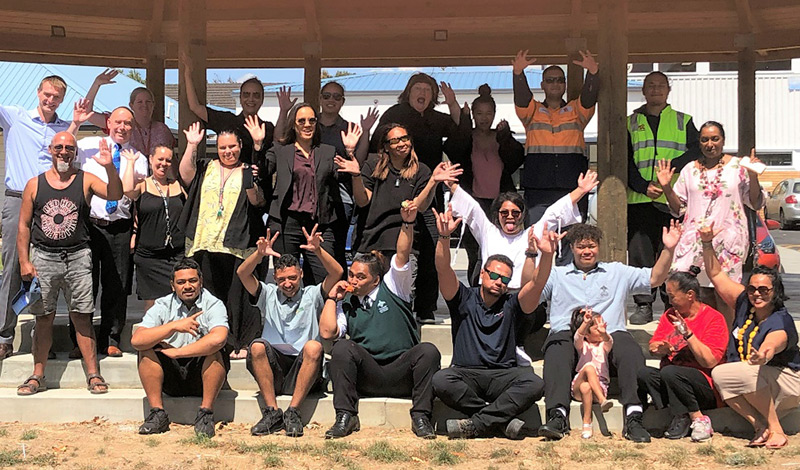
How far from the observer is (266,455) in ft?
17.0

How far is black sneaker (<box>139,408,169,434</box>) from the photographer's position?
18.6 ft

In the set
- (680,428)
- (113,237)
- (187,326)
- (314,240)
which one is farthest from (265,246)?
(680,428)

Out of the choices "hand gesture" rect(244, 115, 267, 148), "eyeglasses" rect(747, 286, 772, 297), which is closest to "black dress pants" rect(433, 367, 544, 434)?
"eyeglasses" rect(747, 286, 772, 297)

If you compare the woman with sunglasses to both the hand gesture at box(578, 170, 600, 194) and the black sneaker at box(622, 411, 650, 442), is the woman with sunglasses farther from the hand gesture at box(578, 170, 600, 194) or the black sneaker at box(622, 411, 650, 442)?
the hand gesture at box(578, 170, 600, 194)

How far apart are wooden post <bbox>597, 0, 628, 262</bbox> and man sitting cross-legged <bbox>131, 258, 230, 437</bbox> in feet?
8.96

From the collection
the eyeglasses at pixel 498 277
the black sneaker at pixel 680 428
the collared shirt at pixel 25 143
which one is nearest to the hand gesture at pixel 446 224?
the eyeglasses at pixel 498 277

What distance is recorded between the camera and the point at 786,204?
25.3 metres

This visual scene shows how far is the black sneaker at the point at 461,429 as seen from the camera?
551cm

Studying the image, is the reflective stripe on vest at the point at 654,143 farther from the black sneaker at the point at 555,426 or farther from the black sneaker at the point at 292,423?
the black sneaker at the point at 292,423

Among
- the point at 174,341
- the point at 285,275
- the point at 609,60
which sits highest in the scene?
the point at 609,60

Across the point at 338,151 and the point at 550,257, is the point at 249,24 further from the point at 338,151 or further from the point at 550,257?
the point at 550,257

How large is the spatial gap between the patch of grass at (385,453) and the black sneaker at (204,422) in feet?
3.30

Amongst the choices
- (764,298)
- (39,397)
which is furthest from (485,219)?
(39,397)

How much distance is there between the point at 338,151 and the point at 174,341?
6.05 feet
